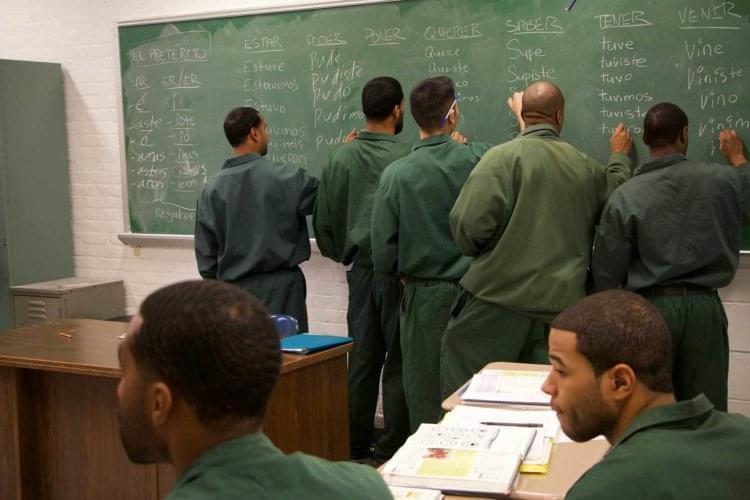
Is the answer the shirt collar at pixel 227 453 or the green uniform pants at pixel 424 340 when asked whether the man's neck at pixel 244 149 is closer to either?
the green uniform pants at pixel 424 340

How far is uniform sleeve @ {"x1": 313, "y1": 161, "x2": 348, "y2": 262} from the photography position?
14.2 feet

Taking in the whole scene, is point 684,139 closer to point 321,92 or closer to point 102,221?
point 321,92

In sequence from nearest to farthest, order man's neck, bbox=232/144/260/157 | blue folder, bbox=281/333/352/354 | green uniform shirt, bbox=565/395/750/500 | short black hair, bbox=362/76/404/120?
green uniform shirt, bbox=565/395/750/500, blue folder, bbox=281/333/352/354, short black hair, bbox=362/76/404/120, man's neck, bbox=232/144/260/157

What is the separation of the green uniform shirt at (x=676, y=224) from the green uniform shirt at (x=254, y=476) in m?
2.41

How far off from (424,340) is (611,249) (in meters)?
0.92

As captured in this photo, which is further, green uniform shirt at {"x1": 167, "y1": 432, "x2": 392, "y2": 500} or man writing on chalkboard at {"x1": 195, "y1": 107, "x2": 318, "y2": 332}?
man writing on chalkboard at {"x1": 195, "y1": 107, "x2": 318, "y2": 332}

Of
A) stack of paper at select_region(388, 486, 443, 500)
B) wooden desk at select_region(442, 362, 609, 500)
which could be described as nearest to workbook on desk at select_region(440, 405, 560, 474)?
wooden desk at select_region(442, 362, 609, 500)

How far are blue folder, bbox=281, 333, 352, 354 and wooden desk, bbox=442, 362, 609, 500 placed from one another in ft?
4.10

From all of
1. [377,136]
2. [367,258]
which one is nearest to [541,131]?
[377,136]

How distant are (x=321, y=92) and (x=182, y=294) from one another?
11.7 feet

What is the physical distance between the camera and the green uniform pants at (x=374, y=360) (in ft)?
14.2

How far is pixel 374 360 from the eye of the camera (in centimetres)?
445

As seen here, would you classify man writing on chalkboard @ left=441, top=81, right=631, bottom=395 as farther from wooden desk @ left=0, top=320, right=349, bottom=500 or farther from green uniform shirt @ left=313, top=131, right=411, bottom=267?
green uniform shirt @ left=313, top=131, right=411, bottom=267

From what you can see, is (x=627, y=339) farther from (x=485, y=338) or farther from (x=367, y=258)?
(x=367, y=258)
